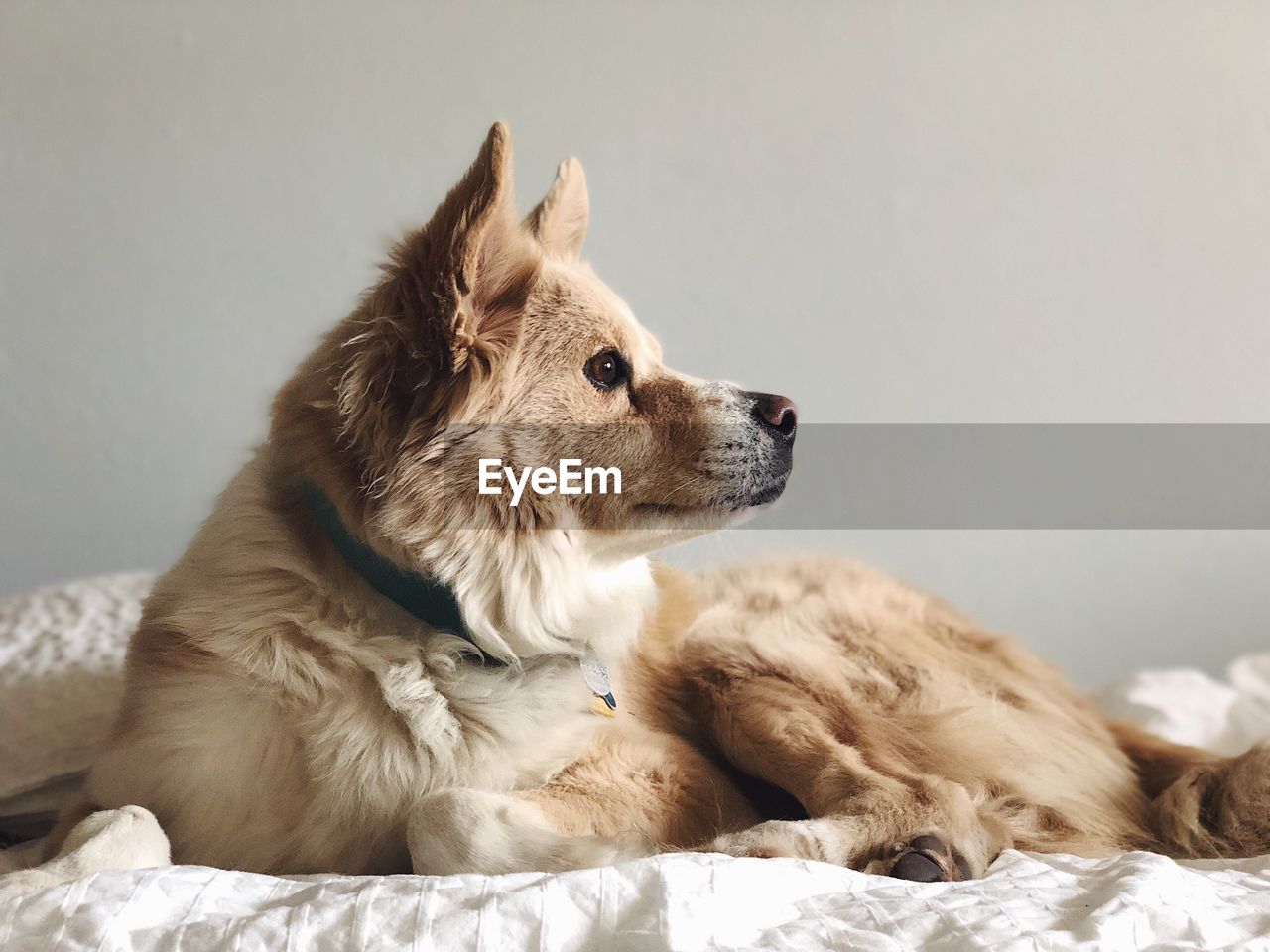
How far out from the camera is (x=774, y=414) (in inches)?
66.0

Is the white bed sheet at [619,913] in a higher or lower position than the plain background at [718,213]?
lower

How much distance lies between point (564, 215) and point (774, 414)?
1.86 feet

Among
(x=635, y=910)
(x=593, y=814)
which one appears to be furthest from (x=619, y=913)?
(x=593, y=814)

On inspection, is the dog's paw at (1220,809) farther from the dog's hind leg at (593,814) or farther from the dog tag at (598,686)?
the dog tag at (598,686)

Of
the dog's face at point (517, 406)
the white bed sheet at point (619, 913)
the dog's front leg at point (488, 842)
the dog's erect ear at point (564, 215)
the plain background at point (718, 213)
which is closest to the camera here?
the white bed sheet at point (619, 913)

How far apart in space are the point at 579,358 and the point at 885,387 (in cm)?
199

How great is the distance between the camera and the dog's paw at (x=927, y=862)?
1459 millimetres

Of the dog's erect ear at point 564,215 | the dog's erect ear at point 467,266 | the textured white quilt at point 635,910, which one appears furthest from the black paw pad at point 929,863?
the dog's erect ear at point 564,215

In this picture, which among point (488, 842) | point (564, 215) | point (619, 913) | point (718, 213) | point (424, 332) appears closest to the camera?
point (619, 913)

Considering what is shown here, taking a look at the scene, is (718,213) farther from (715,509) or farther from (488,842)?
(488,842)

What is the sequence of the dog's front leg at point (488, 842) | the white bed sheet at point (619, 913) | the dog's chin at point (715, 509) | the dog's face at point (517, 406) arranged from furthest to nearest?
the dog's chin at point (715, 509), the dog's face at point (517, 406), the dog's front leg at point (488, 842), the white bed sheet at point (619, 913)

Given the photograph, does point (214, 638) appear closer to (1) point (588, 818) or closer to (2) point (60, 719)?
(1) point (588, 818)

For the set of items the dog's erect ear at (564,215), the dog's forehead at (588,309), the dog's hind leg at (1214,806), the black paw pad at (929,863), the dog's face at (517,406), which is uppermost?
the dog's erect ear at (564,215)

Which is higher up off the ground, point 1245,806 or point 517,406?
point 517,406
